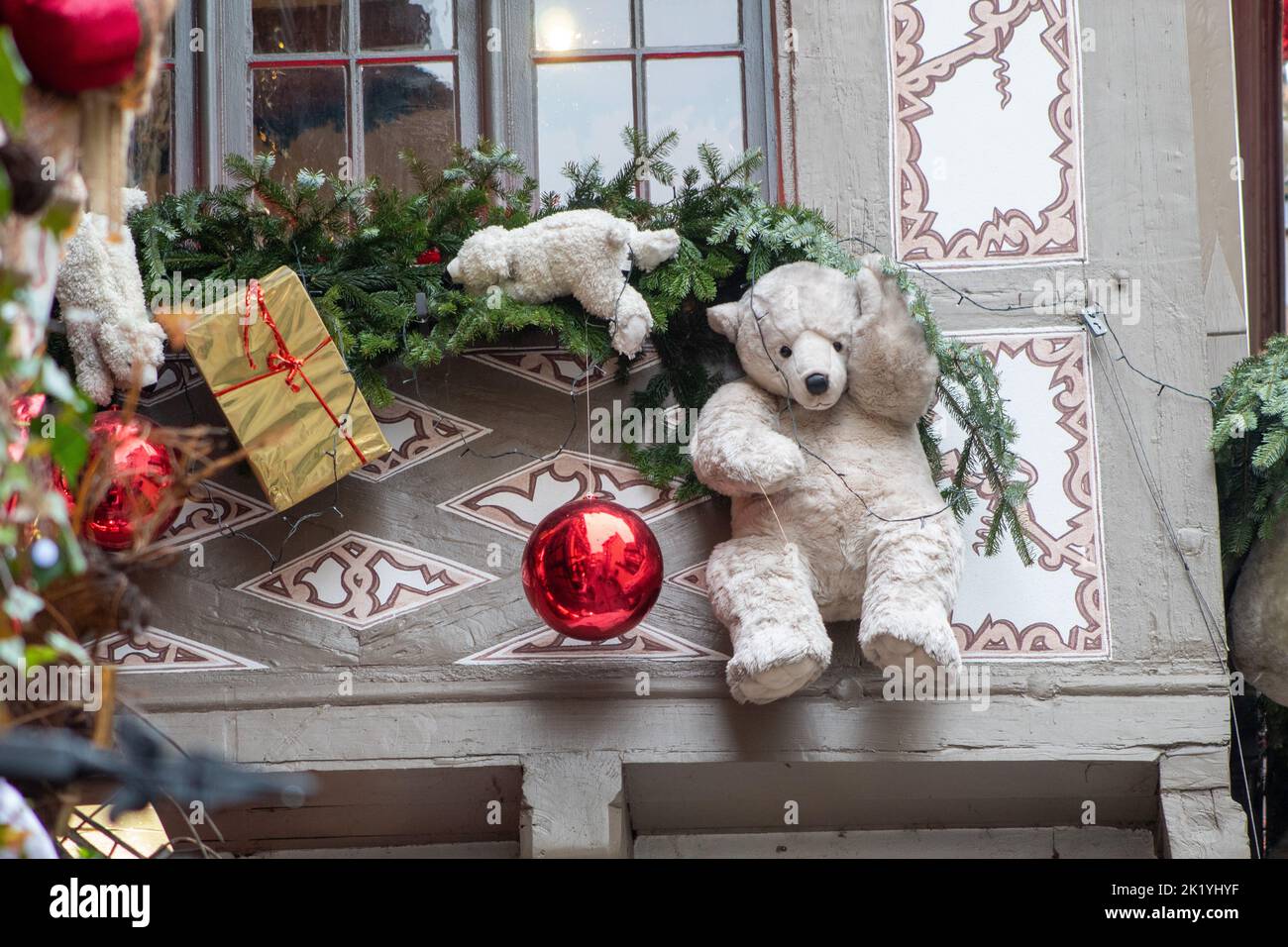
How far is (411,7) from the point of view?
19.8ft

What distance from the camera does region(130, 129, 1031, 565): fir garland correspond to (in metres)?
5.03

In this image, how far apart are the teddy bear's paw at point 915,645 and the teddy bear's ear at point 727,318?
0.98 meters

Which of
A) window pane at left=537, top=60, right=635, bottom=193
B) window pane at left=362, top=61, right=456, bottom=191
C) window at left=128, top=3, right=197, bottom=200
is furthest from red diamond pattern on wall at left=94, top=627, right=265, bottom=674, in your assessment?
window pane at left=537, top=60, right=635, bottom=193

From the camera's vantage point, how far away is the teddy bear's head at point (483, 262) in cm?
504

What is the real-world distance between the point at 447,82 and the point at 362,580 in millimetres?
1778

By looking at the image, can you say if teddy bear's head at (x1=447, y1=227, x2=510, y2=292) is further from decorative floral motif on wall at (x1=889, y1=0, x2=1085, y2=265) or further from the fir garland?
decorative floral motif on wall at (x1=889, y1=0, x2=1085, y2=265)

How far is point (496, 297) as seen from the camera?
16.5 feet

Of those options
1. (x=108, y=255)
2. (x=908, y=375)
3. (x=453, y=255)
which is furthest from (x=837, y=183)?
(x=108, y=255)

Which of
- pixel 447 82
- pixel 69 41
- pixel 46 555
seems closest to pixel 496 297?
pixel 447 82

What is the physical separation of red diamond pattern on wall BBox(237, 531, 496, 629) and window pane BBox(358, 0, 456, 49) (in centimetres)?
179

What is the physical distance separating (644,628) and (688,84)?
1.90 metres

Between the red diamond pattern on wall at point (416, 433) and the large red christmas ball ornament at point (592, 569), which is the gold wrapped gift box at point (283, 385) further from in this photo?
the large red christmas ball ornament at point (592, 569)

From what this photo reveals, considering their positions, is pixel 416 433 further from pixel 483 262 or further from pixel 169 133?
pixel 169 133
